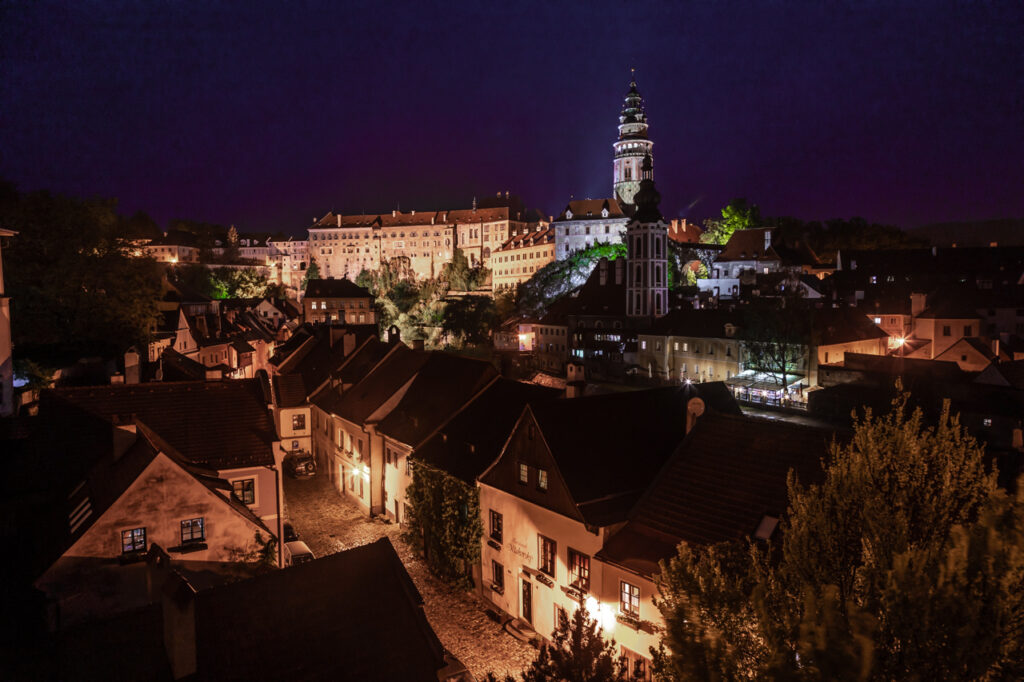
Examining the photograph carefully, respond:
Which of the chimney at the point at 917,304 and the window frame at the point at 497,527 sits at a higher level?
the chimney at the point at 917,304

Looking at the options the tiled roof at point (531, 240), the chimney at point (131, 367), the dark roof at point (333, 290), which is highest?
the tiled roof at point (531, 240)

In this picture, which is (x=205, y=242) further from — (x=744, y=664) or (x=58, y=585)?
(x=744, y=664)

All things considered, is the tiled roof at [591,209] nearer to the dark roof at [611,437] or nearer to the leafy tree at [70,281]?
the leafy tree at [70,281]

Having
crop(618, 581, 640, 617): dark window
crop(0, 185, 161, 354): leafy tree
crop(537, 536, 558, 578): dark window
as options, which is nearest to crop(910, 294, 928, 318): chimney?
crop(537, 536, 558, 578): dark window

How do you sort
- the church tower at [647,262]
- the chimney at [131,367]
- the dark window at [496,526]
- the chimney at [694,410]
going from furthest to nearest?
the church tower at [647,262] < the chimney at [131,367] < the dark window at [496,526] < the chimney at [694,410]

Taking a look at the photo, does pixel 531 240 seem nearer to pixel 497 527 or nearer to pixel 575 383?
pixel 575 383

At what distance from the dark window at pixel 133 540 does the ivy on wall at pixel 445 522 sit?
9.48 meters

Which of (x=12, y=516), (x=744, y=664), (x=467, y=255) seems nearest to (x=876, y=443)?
(x=744, y=664)

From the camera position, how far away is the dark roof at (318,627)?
33.6 feet

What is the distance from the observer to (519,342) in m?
96.8

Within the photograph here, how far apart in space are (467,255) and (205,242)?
62.3m

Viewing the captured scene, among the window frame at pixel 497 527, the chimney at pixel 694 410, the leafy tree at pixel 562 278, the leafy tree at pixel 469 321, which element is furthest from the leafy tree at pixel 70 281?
the leafy tree at pixel 562 278

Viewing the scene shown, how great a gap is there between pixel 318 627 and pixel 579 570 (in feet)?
29.3

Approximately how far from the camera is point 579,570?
18.0m
